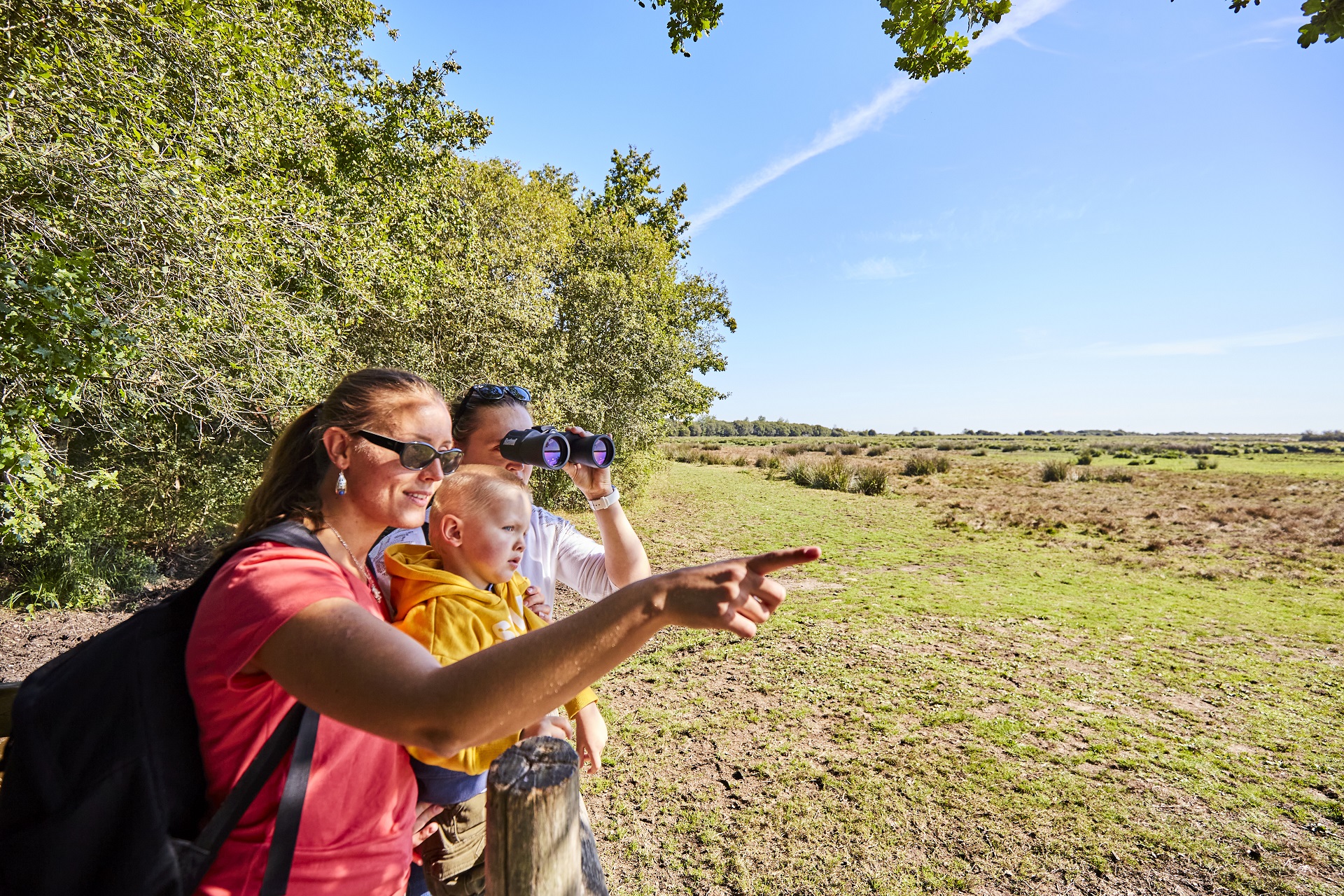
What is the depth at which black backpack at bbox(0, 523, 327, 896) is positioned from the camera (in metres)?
0.97

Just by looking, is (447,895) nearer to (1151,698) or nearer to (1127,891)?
(1127,891)

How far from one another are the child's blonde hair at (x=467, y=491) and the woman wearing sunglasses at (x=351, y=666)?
419 millimetres

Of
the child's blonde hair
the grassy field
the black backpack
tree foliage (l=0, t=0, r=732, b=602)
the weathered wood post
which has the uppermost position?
tree foliage (l=0, t=0, r=732, b=602)

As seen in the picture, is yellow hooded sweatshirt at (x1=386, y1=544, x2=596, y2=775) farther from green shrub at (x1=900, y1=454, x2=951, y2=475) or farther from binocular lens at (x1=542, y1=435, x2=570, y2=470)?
green shrub at (x1=900, y1=454, x2=951, y2=475)

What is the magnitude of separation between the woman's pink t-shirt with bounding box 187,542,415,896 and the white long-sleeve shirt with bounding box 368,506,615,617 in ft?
3.97

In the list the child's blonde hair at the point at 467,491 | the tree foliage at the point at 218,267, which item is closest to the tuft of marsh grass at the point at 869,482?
the tree foliage at the point at 218,267

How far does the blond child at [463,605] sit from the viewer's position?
157 centimetres

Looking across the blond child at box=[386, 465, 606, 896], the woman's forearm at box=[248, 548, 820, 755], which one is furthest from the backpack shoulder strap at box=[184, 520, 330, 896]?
the blond child at box=[386, 465, 606, 896]

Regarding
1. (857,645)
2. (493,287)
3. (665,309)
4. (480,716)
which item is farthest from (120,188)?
(665,309)

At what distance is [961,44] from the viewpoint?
3.79 metres

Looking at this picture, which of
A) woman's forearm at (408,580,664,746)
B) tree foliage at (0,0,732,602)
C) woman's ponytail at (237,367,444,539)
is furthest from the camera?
tree foliage at (0,0,732,602)

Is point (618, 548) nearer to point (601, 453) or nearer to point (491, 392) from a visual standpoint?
point (601, 453)

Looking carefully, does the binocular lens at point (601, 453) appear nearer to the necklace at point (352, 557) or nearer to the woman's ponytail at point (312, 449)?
the woman's ponytail at point (312, 449)

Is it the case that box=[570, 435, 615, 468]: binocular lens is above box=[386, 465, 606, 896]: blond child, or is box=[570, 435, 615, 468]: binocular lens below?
above
